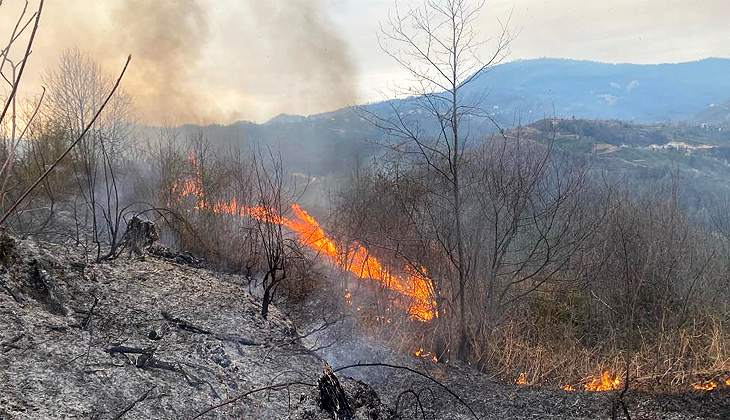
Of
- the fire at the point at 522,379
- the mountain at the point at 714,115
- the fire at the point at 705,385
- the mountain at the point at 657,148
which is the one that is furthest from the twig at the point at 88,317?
the mountain at the point at 714,115

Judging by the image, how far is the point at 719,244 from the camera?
1387cm

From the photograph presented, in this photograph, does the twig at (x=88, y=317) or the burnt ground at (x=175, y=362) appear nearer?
the burnt ground at (x=175, y=362)

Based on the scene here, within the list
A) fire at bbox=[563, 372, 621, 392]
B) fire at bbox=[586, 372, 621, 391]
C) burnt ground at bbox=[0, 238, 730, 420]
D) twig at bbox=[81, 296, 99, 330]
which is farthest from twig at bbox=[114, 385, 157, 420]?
fire at bbox=[586, 372, 621, 391]

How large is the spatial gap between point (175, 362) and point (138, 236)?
11.6 ft

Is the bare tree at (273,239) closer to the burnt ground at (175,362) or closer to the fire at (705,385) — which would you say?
the burnt ground at (175,362)

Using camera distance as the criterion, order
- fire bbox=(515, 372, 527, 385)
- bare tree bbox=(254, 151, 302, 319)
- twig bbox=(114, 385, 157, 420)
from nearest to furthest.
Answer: twig bbox=(114, 385, 157, 420) < bare tree bbox=(254, 151, 302, 319) < fire bbox=(515, 372, 527, 385)

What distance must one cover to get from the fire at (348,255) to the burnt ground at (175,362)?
1.46 meters

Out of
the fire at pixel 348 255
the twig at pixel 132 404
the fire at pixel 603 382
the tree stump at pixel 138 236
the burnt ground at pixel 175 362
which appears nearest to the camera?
the twig at pixel 132 404

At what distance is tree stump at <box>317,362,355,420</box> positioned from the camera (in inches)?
176

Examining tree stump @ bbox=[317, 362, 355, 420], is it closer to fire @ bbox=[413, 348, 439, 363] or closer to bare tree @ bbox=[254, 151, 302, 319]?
bare tree @ bbox=[254, 151, 302, 319]

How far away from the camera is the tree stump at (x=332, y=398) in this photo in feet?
14.7

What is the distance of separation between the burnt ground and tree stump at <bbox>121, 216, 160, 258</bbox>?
1.16 ft

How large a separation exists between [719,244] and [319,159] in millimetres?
17318

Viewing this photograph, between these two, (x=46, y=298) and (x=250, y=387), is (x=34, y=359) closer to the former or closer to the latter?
(x=46, y=298)
